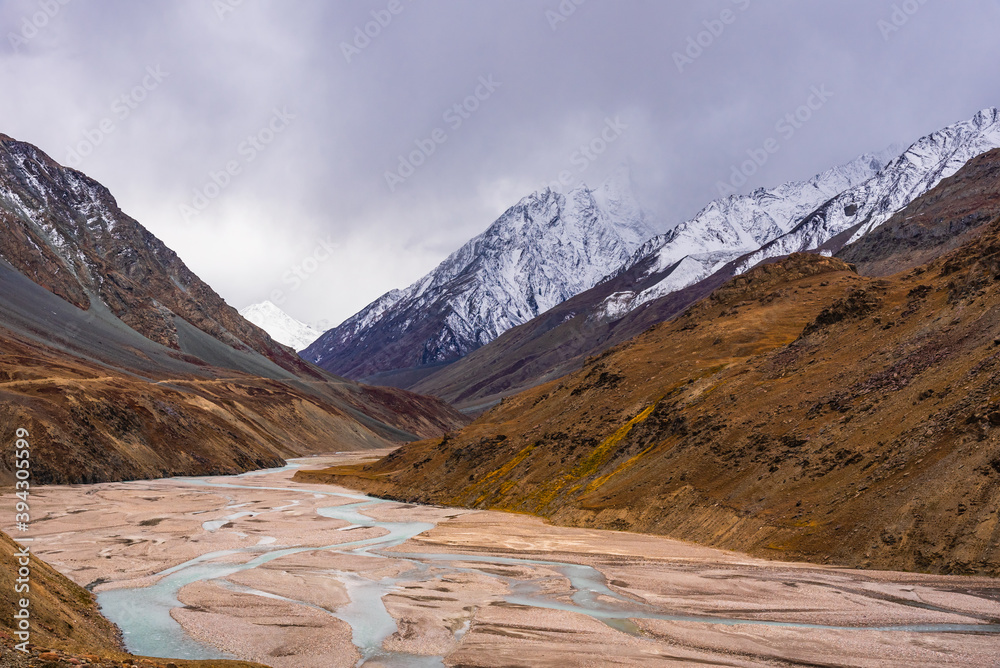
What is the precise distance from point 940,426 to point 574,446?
3565 cm

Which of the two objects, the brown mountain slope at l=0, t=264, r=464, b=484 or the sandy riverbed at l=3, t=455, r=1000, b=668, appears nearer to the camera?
the sandy riverbed at l=3, t=455, r=1000, b=668

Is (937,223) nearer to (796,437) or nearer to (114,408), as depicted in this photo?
(796,437)

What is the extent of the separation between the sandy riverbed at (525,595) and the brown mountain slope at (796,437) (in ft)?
9.48

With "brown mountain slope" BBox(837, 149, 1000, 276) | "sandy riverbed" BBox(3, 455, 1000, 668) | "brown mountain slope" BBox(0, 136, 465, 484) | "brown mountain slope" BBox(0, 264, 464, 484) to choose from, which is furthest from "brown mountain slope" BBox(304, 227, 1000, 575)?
"brown mountain slope" BBox(837, 149, 1000, 276)

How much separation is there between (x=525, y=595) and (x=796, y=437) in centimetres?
2384

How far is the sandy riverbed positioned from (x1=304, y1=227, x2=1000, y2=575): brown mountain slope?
2.89 metres

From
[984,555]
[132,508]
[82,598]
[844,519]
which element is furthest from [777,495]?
[132,508]

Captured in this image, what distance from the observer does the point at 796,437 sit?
49094 mm

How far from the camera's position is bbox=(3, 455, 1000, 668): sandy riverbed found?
25281 mm

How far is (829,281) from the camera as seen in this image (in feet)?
313

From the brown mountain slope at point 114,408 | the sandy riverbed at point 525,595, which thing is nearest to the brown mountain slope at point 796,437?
the sandy riverbed at point 525,595

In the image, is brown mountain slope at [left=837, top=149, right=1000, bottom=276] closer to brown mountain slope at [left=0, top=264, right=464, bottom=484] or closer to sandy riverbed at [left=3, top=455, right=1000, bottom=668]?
sandy riverbed at [left=3, top=455, right=1000, bottom=668]

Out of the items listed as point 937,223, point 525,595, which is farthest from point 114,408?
point 937,223

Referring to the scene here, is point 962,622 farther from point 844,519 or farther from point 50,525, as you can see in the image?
point 50,525
